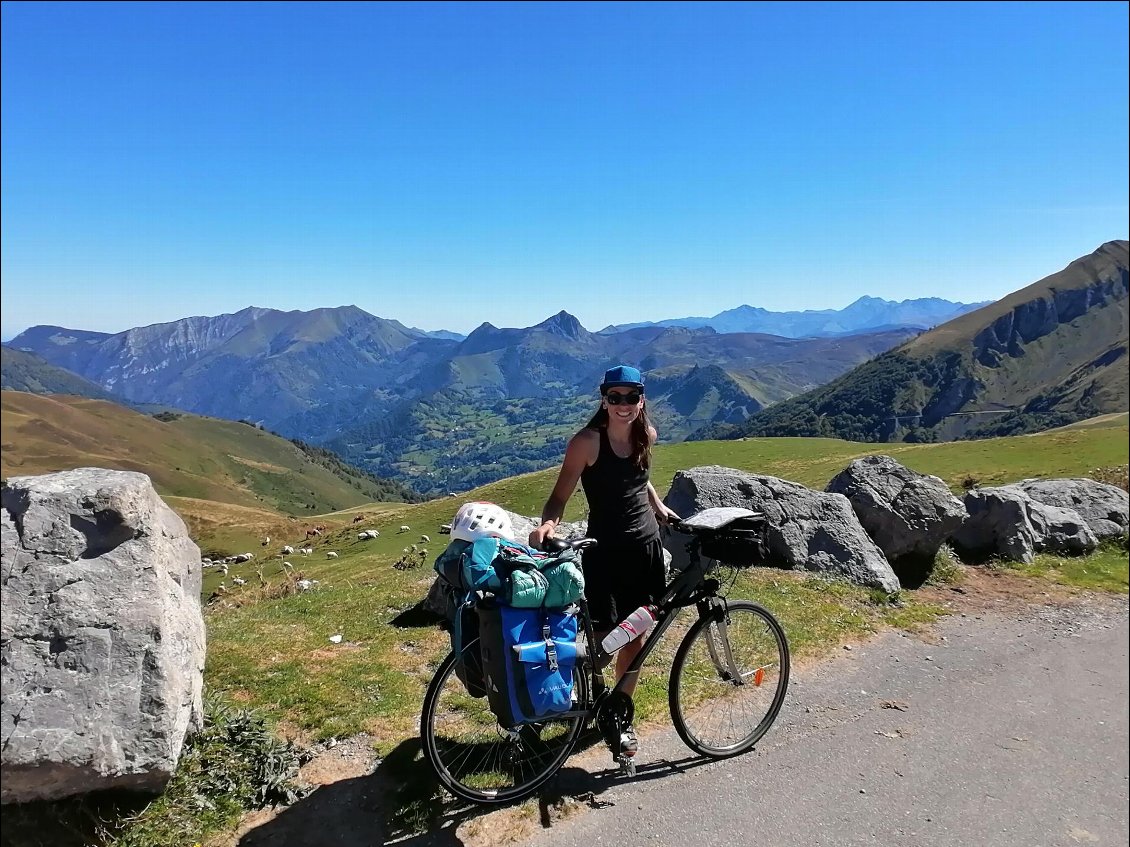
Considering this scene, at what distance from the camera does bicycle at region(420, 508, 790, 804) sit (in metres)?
5.90

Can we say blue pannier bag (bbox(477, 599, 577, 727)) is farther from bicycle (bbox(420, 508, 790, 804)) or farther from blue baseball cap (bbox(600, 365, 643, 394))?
blue baseball cap (bbox(600, 365, 643, 394))

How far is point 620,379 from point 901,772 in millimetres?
4981

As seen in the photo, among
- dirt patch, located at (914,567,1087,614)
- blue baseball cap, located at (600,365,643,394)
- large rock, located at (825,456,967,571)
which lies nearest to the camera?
blue baseball cap, located at (600,365,643,394)

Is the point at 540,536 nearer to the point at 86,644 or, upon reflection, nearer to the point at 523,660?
the point at 523,660

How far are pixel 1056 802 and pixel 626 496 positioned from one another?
4864mm

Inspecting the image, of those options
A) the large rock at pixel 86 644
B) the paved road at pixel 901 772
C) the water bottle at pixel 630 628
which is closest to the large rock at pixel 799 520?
the paved road at pixel 901 772

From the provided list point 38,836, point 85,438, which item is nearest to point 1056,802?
point 38,836

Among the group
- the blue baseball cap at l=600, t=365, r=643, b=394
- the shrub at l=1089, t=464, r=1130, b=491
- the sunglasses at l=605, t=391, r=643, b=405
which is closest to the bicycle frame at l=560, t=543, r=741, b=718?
the sunglasses at l=605, t=391, r=643, b=405

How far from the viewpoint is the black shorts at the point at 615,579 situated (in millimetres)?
6156

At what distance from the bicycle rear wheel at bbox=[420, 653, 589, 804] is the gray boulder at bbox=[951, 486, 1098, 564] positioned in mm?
12805

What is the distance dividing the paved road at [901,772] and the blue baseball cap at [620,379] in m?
3.85

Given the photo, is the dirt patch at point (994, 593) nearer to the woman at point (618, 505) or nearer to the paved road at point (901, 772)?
the paved road at point (901, 772)

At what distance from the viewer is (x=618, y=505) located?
20.0 ft

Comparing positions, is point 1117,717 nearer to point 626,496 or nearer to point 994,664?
point 994,664
